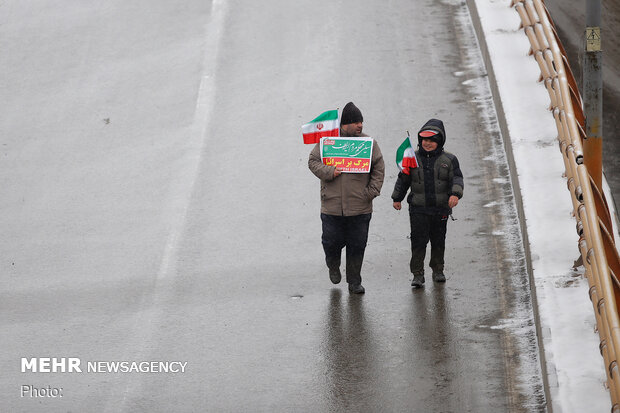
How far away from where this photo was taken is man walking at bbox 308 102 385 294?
34.2 feet

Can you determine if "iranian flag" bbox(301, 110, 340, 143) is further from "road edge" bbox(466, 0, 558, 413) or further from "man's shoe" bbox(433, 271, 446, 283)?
"road edge" bbox(466, 0, 558, 413)

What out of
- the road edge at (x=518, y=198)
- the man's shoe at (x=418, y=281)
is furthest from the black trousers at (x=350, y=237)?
the road edge at (x=518, y=198)

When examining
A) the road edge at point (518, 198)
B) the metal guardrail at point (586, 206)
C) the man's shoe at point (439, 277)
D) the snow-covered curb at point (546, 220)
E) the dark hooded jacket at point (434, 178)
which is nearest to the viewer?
the metal guardrail at point (586, 206)

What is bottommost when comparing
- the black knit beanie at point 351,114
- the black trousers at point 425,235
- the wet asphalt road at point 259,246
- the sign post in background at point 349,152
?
the wet asphalt road at point 259,246

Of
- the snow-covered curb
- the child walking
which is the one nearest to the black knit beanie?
the child walking

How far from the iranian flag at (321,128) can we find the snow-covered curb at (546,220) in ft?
7.09

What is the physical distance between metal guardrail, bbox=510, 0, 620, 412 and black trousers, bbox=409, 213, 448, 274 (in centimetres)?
130

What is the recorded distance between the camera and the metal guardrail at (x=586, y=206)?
285 inches

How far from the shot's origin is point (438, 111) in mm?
14820

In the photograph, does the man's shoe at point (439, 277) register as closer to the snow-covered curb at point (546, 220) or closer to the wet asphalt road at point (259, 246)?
the wet asphalt road at point (259, 246)

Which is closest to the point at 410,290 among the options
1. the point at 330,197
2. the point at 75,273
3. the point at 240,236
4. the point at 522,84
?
the point at 330,197

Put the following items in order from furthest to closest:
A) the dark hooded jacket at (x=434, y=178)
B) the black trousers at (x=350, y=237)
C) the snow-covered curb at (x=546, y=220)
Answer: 1. the black trousers at (x=350, y=237)
2. the dark hooded jacket at (x=434, y=178)
3. the snow-covered curb at (x=546, y=220)

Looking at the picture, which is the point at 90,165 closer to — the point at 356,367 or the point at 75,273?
the point at 75,273

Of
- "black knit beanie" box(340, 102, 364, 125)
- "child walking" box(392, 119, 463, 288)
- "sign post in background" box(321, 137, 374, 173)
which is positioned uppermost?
"black knit beanie" box(340, 102, 364, 125)
